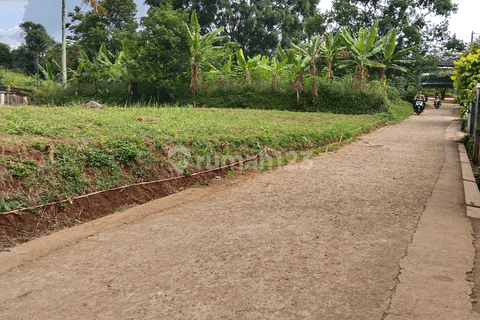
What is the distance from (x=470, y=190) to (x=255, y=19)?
3405cm

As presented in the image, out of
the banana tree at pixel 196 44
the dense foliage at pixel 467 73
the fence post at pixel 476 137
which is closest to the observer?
the fence post at pixel 476 137

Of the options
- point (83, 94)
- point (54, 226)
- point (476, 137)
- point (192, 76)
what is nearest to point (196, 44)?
point (192, 76)

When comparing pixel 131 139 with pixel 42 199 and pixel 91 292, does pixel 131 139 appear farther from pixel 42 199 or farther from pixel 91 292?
pixel 91 292

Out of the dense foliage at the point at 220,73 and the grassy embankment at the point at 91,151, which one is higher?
the dense foliage at the point at 220,73

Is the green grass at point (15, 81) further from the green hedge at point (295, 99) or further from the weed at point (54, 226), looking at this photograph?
the weed at point (54, 226)

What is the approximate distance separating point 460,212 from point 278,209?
81.6 inches

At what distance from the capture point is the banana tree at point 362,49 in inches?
694

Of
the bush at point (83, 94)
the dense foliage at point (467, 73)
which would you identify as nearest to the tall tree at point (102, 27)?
the bush at point (83, 94)

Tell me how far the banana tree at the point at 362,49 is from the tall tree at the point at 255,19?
18.9 m

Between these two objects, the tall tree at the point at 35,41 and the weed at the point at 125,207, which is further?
the tall tree at the point at 35,41

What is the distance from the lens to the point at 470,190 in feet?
18.7

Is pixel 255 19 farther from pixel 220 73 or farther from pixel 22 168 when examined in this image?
pixel 22 168

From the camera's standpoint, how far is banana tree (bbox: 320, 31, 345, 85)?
58.7ft

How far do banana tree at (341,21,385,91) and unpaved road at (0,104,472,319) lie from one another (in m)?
13.0
